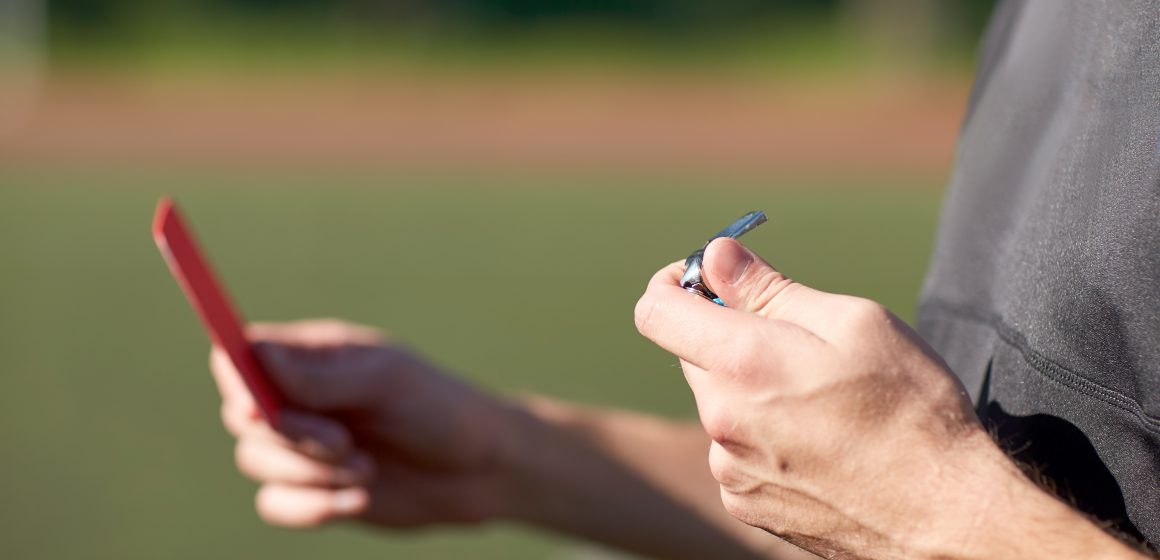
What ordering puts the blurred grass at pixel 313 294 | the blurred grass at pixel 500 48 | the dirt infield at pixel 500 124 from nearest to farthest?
the blurred grass at pixel 313 294
the dirt infield at pixel 500 124
the blurred grass at pixel 500 48

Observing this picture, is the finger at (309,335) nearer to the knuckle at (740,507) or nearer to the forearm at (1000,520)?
the knuckle at (740,507)

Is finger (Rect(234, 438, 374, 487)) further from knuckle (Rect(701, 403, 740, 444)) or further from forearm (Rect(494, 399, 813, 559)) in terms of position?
knuckle (Rect(701, 403, 740, 444))

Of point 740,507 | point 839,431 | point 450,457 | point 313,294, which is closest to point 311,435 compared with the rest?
point 450,457

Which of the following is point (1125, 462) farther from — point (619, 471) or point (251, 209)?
point (251, 209)

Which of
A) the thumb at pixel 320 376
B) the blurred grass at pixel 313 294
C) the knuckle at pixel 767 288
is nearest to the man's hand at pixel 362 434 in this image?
the thumb at pixel 320 376

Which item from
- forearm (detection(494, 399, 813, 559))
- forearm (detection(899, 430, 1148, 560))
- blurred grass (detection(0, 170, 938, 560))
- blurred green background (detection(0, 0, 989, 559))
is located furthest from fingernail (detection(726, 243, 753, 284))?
blurred grass (detection(0, 170, 938, 560))
